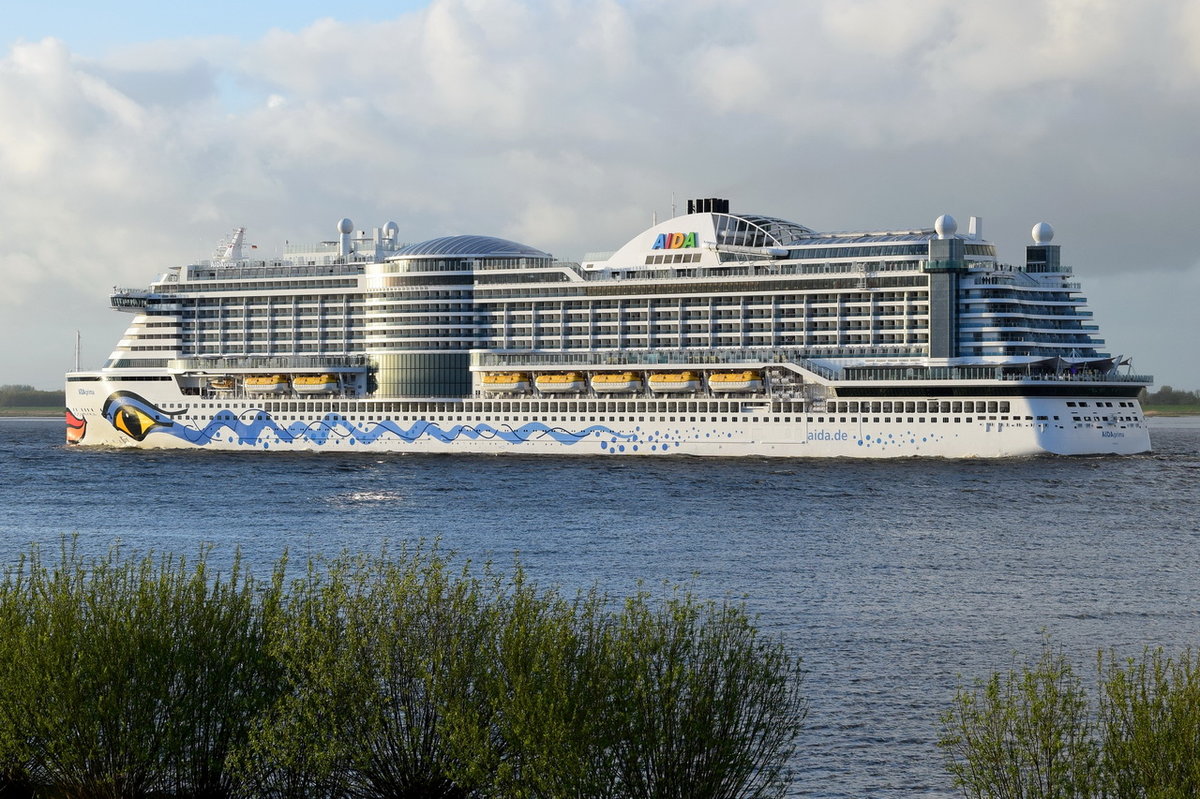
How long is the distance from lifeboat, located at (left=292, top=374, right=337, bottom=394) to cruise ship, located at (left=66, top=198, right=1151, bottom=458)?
0.56 ft

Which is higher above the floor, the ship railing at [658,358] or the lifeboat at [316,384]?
the ship railing at [658,358]

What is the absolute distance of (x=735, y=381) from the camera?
9588cm

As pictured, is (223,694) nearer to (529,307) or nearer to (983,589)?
(983,589)

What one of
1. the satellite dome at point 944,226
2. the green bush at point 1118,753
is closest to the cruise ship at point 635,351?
the satellite dome at point 944,226

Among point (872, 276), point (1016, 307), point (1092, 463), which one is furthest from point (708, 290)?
point (1092, 463)

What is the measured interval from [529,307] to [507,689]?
298 feet

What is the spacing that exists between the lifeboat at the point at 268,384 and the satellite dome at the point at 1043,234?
5406 cm

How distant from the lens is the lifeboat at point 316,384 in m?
110

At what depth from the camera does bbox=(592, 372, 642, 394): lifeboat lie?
99500 mm

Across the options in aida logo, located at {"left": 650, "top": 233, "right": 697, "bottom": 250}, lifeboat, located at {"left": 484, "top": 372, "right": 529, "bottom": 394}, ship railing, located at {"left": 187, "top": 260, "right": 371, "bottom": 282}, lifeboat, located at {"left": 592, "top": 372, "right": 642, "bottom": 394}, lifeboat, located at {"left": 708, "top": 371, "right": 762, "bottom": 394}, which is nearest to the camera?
lifeboat, located at {"left": 708, "top": 371, "right": 762, "bottom": 394}

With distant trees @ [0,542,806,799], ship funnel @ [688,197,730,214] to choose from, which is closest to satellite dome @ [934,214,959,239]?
ship funnel @ [688,197,730,214]

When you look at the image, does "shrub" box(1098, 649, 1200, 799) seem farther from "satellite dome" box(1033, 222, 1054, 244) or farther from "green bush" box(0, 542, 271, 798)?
"satellite dome" box(1033, 222, 1054, 244)

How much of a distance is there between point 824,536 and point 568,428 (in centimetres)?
4651

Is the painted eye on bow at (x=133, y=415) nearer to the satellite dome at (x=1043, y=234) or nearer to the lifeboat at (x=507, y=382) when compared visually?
the lifeboat at (x=507, y=382)
